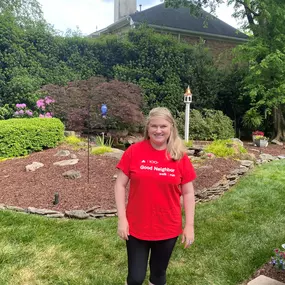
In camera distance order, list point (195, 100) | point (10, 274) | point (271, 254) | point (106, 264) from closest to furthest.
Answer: point (10, 274)
point (106, 264)
point (271, 254)
point (195, 100)

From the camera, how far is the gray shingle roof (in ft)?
51.4

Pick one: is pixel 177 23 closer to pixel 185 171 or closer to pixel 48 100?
pixel 48 100

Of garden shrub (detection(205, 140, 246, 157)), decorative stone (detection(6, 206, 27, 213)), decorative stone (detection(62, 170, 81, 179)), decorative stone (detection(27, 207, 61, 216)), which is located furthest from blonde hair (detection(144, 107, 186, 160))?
garden shrub (detection(205, 140, 246, 157))

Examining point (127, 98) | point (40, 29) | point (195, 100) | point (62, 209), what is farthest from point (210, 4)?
point (62, 209)

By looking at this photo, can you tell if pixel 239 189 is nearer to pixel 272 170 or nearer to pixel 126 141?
pixel 272 170

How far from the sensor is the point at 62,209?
4348mm

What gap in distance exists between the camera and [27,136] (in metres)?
7.62

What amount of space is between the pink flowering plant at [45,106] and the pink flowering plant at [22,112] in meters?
0.37

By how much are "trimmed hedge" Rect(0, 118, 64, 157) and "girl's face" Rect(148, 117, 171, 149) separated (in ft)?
20.4

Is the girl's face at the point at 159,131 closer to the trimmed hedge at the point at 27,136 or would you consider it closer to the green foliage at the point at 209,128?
the trimmed hedge at the point at 27,136

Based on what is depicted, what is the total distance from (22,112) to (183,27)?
10.0m

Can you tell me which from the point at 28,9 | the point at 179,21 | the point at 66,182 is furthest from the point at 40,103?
the point at 28,9

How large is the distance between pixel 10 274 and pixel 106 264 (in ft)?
2.77

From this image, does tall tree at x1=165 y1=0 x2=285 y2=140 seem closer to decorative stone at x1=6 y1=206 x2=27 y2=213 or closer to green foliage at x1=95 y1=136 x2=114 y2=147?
green foliage at x1=95 y1=136 x2=114 y2=147
